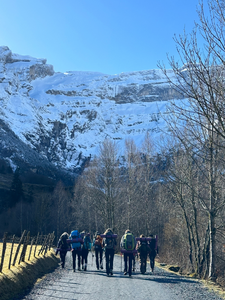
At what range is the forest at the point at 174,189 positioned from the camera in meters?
5.65

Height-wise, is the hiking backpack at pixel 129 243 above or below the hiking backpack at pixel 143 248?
above

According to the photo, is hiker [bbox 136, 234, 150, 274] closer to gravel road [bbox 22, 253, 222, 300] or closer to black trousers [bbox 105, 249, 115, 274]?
black trousers [bbox 105, 249, 115, 274]

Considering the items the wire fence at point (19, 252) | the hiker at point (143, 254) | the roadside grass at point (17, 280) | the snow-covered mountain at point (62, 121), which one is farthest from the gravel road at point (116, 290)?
the snow-covered mountain at point (62, 121)

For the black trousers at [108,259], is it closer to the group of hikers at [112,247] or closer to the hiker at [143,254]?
the group of hikers at [112,247]

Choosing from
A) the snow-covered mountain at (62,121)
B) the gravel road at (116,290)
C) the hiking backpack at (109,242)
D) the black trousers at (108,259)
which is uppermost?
the snow-covered mountain at (62,121)

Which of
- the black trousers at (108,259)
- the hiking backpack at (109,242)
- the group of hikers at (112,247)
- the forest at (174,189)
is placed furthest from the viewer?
the hiking backpack at (109,242)

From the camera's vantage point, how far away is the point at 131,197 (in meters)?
27.1

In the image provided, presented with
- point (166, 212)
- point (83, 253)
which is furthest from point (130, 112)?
point (83, 253)

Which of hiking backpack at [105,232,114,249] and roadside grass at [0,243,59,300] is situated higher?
hiking backpack at [105,232,114,249]

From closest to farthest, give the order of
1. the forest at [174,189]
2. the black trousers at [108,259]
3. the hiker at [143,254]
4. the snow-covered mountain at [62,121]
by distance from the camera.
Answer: the forest at [174,189], the black trousers at [108,259], the hiker at [143,254], the snow-covered mountain at [62,121]

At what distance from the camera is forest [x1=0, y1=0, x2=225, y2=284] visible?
18.5 ft

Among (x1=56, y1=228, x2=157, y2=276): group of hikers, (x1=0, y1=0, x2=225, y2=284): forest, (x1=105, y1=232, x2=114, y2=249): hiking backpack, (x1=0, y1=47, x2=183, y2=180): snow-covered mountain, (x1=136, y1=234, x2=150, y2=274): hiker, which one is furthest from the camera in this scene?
(x1=0, y1=47, x2=183, y2=180): snow-covered mountain

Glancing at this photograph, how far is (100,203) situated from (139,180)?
14.5 ft

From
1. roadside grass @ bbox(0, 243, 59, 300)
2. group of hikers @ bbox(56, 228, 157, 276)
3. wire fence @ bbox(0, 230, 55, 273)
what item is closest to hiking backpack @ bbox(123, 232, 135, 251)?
group of hikers @ bbox(56, 228, 157, 276)
